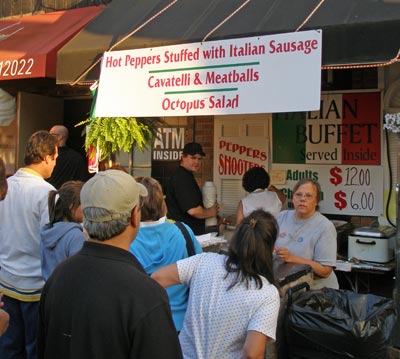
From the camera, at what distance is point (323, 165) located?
6441 mm

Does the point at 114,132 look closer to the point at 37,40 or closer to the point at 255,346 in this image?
the point at 37,40

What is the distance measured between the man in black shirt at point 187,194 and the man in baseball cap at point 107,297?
11.5 ft

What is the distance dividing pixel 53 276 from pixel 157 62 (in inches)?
141

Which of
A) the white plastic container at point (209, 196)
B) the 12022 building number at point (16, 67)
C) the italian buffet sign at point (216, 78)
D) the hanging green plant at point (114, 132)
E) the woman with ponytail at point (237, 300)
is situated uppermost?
the 12022 building number at point (16, 67)

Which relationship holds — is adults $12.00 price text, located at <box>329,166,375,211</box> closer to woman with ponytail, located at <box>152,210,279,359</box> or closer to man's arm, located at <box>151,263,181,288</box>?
woman with ponytail, located at <box>152,210,279,359</box>

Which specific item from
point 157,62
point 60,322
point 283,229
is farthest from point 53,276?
point 157,62

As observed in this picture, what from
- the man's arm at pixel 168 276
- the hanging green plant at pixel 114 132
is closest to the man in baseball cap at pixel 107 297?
the man's arm at pixel 168 276

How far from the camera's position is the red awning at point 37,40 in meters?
6.86

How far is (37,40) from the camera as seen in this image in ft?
24.1

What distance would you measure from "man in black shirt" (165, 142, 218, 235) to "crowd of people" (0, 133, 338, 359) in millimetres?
1378

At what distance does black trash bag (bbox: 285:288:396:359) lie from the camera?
2.86 m

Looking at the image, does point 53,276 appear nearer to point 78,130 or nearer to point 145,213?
point 145,213

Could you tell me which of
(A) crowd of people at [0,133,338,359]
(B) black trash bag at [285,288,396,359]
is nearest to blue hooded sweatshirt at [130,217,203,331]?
(A) crowd of people at [0,133,338,359]

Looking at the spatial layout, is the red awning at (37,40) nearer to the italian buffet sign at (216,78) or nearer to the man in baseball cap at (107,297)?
the italian buffet sign at (216,78)
